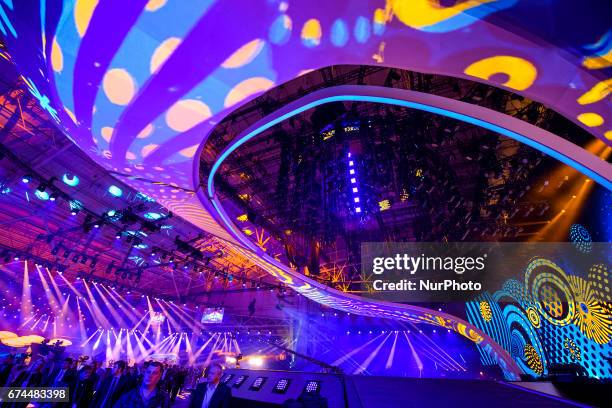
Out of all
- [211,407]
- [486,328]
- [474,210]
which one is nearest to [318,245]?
[474,210]

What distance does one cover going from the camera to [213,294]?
17875 millimetres

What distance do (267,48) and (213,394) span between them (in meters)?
3.34

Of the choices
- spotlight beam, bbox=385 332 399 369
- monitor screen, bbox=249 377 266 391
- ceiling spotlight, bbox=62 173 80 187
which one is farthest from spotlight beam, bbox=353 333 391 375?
ceiling spotlight, bbox=62 173 80 187

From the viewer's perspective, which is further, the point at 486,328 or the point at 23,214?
the point at 23,214

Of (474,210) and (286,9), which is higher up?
(474,210)

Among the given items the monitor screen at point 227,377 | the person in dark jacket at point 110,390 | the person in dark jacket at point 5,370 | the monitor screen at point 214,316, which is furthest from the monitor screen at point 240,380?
the monitor screen at point 214,316

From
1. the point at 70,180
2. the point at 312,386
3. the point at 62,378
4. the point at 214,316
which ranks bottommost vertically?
the point at 62,378

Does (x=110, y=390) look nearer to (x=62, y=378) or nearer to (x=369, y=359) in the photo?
(x=62, y=378)

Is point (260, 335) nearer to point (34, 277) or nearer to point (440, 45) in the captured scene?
point (34, 277)

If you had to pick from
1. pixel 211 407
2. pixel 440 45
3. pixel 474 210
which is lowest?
pixel 211 407

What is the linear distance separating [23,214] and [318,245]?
1084 centimetres

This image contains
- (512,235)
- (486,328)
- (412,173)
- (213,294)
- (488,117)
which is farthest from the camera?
(213,294)

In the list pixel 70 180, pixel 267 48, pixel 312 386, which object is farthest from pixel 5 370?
pixel 267 48

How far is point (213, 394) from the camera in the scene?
307cm
